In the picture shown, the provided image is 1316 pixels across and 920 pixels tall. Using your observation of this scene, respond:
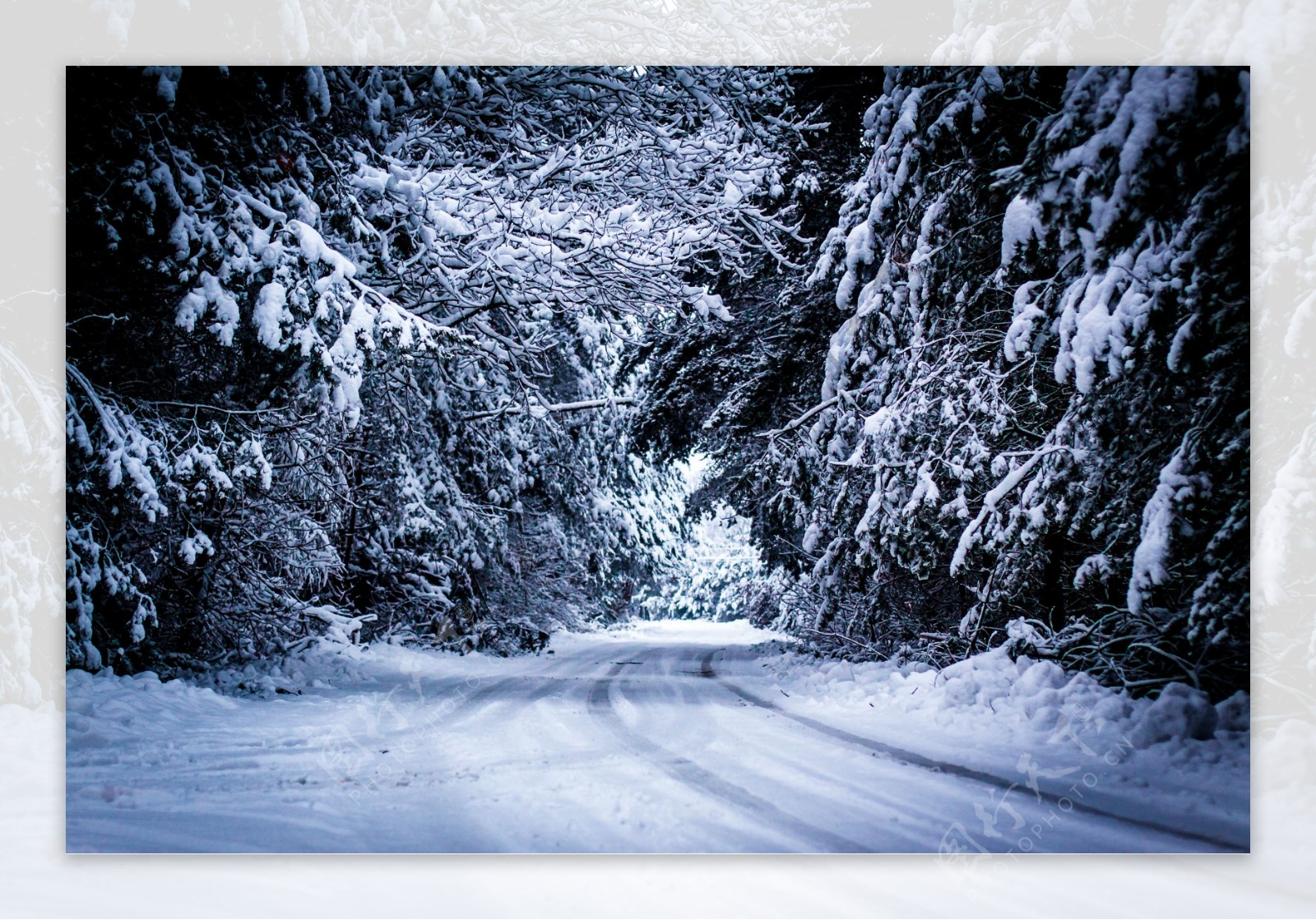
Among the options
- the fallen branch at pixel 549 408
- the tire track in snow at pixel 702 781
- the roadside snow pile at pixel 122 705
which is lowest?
the tire track in snow at pixel 702 781

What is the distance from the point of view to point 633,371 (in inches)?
173

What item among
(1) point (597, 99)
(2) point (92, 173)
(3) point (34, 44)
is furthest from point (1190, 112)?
(3) point (34, 44)

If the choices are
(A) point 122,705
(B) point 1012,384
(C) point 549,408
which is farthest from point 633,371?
(A) point 122,705

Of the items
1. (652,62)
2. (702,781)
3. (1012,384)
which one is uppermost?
(652,62)

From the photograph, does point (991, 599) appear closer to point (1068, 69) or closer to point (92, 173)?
point (1068, 69)

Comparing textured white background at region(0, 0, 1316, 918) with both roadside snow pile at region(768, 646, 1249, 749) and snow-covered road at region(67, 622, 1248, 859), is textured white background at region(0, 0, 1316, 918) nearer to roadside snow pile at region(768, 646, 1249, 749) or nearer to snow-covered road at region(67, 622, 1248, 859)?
snow-covered road at region(67, 622, 1248, 859)

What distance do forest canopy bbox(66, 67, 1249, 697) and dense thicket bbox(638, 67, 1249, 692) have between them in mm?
A: 16

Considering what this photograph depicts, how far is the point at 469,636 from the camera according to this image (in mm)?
4398

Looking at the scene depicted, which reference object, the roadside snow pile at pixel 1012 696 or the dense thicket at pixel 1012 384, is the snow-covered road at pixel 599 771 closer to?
the roadside snow pile at pixel 1012 696

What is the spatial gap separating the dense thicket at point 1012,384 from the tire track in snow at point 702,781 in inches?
33.9

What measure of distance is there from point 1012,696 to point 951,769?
45 centimetres

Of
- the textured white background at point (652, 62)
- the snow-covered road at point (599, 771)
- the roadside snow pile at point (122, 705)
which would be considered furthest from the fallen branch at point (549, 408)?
the roadside snow pile at point (122, 705)

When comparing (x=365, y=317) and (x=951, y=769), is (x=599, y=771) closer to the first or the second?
(x=951, y=769)

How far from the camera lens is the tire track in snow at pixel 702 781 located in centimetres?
376
